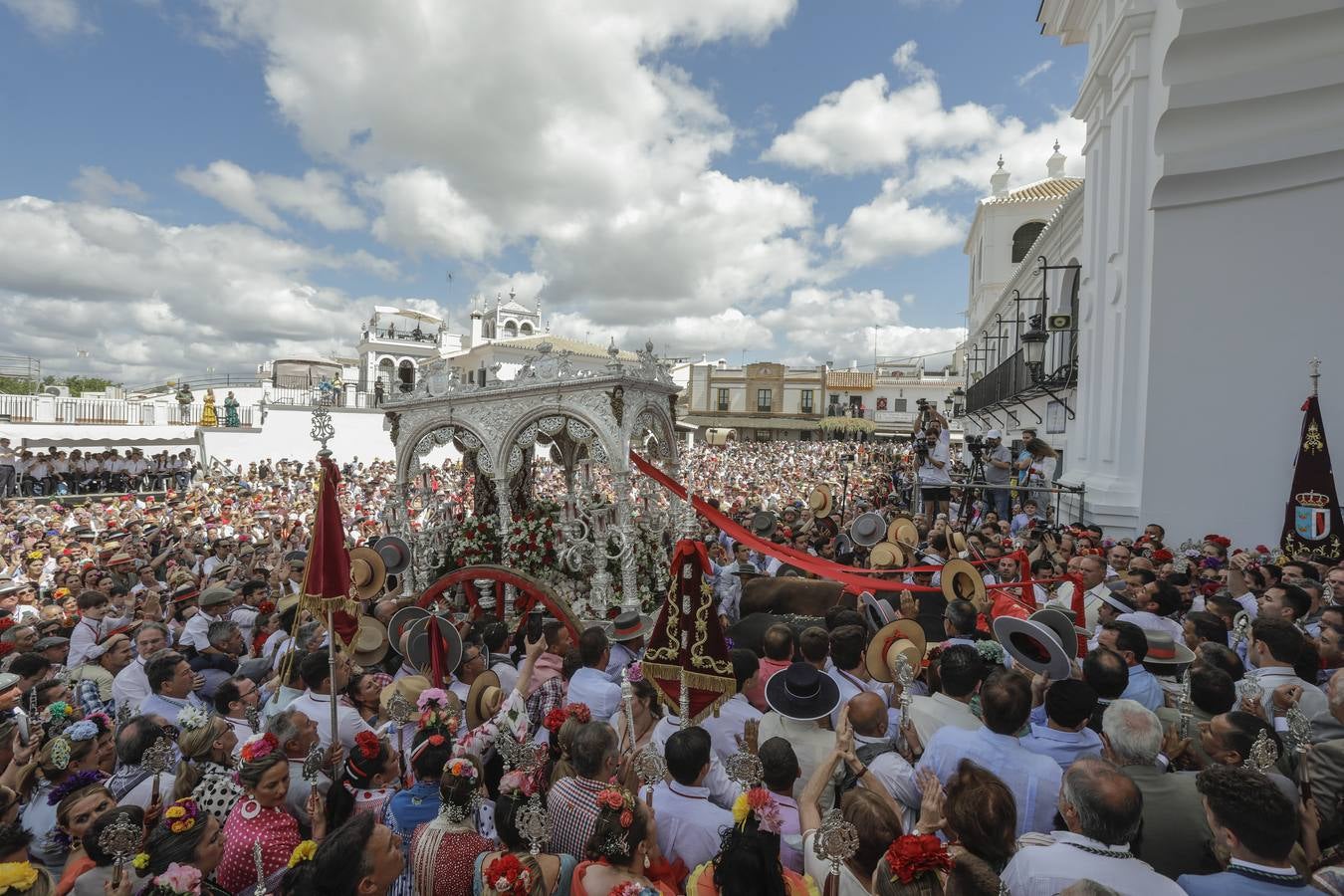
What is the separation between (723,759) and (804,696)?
791mm

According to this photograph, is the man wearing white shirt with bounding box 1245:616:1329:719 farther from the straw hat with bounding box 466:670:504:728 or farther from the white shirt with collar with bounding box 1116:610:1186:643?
the straw hat with bounding box 466:670:504:728

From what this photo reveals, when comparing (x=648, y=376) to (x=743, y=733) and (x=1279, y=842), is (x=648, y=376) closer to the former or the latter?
(x=743, y=733)

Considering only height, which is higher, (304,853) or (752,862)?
(752,862)

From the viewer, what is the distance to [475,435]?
9383 mm

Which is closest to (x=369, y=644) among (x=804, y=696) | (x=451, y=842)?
(x=451, y=842)

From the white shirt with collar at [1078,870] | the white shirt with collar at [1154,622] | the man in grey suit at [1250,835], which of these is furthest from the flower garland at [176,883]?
the white shirt with collar at [1154,622]

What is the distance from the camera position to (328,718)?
14.5 ft

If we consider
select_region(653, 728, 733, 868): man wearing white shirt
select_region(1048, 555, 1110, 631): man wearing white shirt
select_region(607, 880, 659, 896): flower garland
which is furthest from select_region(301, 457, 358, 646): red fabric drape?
select_region(1048, 555, 1110, 631): man wearing white shirt

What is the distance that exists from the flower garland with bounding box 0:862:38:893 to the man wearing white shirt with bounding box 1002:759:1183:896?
3.50 metres

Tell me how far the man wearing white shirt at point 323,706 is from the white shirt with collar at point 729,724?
2321mm

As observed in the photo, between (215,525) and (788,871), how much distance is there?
1611 cm

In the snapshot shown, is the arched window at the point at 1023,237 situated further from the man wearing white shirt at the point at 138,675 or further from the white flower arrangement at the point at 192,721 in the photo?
the white flower arrangement at the point at 192,721

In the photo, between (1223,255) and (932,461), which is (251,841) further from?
(1223,255)

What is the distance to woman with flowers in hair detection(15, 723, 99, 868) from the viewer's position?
325cm
